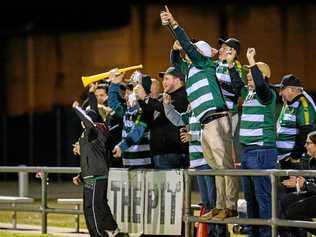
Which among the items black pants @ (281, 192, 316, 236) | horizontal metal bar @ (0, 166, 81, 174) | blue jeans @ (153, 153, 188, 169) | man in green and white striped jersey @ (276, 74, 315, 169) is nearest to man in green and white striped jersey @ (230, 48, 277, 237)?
black pants @ (281, 192, 316, 236)

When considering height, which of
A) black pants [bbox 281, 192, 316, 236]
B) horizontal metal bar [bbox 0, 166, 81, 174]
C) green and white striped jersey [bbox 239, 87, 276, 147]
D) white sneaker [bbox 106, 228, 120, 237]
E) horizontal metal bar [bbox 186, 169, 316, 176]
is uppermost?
green and white striped jersey [bbox 239, 87, 276, 147]

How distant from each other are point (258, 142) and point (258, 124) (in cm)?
18

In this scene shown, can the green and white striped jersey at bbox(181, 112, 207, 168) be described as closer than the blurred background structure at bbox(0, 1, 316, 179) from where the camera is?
Yes

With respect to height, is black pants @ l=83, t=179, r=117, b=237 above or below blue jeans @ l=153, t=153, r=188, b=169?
below

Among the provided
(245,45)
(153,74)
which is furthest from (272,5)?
(153,74)

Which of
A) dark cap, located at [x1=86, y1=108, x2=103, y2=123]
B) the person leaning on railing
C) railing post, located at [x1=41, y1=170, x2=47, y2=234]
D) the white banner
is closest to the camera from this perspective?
the person leaning on railing

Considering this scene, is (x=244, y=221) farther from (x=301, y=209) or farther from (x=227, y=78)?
(x=227, y=78)

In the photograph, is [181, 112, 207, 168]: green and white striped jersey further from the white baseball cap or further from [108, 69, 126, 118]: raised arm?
[108, 69, 126, 118]: raised arm

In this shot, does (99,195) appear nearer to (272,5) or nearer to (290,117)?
(290,117)

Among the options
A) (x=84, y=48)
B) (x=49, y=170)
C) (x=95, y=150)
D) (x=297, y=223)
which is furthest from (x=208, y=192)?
(x=84, y=48)

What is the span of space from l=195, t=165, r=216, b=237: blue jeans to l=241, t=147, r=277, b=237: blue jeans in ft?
1.23

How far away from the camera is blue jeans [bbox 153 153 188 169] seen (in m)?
Result: 10.8

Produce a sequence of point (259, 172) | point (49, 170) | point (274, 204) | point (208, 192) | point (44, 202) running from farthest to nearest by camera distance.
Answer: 1. point (44, 202)
2. point (49, 170)
3. point (208, 192)
4. point (274, 204)
5. point (259, 172)

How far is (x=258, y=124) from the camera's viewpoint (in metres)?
9.62
